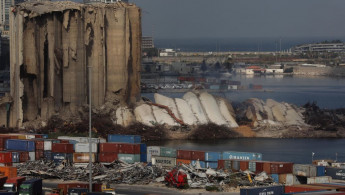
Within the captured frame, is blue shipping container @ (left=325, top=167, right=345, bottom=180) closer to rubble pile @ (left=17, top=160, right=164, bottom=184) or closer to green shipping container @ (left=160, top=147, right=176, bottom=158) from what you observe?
rubble pile @ (left=17, top=160, right=164, bottom=184)

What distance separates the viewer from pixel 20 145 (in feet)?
127

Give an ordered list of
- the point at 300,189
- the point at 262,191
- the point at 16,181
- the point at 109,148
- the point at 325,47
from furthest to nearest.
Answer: the point at 325,47 < the point at 109,148 < the point at 16,181 < the point at 262,191 < the point at 300,189

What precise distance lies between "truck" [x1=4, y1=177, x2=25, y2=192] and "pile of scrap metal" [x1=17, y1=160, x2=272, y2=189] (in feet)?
12.6

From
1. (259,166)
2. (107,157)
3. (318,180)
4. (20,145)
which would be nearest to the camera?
(318,180)

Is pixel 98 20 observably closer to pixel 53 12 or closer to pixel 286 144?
pixel 53 12

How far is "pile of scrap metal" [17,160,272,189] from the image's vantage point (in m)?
32.4

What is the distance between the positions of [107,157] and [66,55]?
18343 millimetres

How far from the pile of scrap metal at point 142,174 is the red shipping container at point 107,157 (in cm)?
76

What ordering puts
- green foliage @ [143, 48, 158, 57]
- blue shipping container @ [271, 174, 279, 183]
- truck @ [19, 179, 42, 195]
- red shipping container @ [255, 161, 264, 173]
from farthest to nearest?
green foliage @ [143, 48, 158, 57] → red shipping container @ [255, 161, 264, 173] → blue shipping container @ [271, 174, 279, 183] → truck @ [19, 179, 42, 195]

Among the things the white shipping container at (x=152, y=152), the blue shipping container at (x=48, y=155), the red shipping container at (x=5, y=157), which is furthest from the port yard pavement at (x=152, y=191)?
the red shipping container at (x=5, y=157)

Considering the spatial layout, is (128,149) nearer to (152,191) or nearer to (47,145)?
(47,145)

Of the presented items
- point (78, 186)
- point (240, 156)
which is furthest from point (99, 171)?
point (240, 156)

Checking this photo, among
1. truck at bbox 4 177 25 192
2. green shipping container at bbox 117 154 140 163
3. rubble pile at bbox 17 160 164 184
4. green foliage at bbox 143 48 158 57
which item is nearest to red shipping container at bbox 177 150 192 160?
green shipping container at bbox 117 154 140 163

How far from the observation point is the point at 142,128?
51.9 metres
